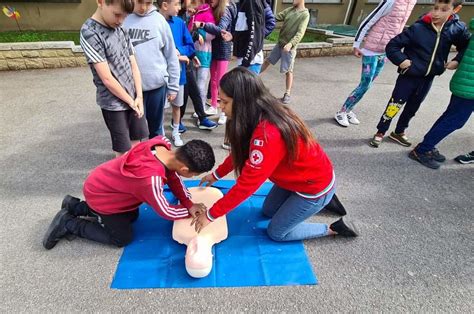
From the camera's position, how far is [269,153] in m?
1.62

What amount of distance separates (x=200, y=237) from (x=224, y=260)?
0.77 ft

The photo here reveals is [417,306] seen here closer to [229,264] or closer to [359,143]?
[229,264]

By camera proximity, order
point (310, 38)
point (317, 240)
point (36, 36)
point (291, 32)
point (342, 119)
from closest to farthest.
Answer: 1. point (317, 240)
2. point (342, 119)
3. point (291, 32)
4. point (36, 36)
5. point (310, 38)

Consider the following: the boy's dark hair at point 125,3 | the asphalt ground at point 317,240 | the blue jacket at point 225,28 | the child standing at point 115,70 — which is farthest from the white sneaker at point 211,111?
the boy's dark hair at point 125,3

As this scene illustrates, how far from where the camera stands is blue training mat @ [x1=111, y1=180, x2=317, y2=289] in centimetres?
188

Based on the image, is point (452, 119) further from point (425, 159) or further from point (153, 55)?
point (153, 55)

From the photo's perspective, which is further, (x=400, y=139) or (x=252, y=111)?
(x=400, y=139)

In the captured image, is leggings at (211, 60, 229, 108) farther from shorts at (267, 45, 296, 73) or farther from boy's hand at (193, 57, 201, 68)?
shorts at (267, 45, 296, 73)

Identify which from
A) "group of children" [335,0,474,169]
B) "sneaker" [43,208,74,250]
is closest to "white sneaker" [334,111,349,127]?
"group of children" [335,0,474,169]

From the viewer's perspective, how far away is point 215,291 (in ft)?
6.00

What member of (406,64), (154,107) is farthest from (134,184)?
(406,64)

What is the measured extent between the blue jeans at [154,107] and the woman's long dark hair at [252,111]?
49.3 inches

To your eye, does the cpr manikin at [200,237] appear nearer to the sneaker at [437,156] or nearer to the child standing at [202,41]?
the child standing at [202,41]

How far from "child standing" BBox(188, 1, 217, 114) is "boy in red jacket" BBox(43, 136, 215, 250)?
1850 mm
